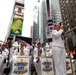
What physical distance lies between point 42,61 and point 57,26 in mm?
1007

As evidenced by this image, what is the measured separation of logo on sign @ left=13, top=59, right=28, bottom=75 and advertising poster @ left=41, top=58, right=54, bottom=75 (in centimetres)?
45

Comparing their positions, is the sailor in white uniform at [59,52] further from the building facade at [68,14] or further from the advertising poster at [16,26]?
the building facade at [68,14]

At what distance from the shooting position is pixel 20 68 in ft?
10.8

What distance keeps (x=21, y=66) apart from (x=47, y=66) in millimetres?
686

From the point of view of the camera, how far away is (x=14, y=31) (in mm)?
18156

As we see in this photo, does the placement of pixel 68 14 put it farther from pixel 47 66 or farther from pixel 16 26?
pixel 47 66

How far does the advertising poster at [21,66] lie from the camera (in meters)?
3.23

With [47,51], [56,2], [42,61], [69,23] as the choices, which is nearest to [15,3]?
[47,51]

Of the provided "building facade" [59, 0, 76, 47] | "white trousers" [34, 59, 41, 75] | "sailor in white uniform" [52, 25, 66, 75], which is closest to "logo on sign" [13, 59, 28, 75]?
"white trousers" [34, 59, 41, 75]

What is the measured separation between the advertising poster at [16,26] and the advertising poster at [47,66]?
593 inches

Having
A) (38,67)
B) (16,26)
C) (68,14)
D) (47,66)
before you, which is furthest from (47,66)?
(68,14)

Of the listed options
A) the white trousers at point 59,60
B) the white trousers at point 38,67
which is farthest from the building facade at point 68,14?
the white trousers at point 59,60

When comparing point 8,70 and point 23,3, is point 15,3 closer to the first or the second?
point 23,3

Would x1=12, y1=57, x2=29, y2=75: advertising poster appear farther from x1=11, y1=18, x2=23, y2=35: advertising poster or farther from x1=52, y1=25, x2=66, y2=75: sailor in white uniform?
x1=11, y1=18, x2=23, y2=35: advertising poster
